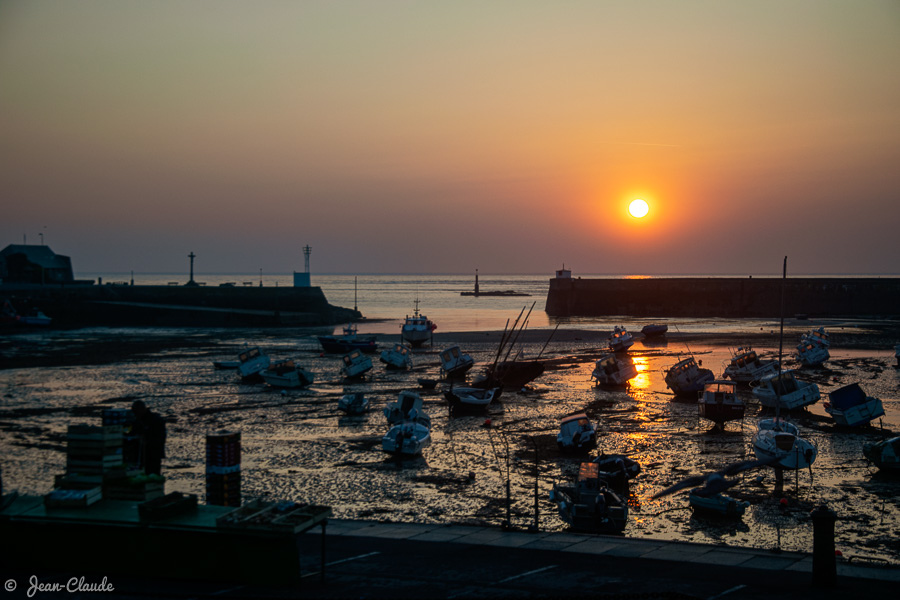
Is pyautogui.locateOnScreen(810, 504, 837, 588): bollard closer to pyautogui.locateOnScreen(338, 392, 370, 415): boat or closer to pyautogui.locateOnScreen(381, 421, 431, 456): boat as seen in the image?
pyautogui.locateOnScreen(381, 421, 431, 456): boat

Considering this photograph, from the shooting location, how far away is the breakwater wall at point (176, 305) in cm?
8412

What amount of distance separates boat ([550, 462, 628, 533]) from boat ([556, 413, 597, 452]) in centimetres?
596

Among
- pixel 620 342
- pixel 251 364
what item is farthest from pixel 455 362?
pixel 620 342

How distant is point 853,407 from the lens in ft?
89.9

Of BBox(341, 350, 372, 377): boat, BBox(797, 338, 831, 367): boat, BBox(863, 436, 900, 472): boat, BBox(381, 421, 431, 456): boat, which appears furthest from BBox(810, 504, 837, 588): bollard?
BBox(797, 338, 831, 367): boat

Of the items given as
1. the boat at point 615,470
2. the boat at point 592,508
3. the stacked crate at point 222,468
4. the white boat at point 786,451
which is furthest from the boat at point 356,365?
the stacked crate at point 222,468

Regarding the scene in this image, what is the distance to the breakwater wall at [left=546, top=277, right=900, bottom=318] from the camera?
103562mm

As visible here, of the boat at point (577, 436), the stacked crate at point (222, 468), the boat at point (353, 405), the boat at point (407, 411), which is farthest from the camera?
the boat at point (353, 405)

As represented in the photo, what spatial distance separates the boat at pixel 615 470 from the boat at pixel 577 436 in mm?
3313

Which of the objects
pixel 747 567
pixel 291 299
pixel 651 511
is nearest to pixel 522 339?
pixel 291 299

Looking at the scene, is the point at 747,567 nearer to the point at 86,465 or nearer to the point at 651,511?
the point at 651,511

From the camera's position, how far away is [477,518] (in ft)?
55.9

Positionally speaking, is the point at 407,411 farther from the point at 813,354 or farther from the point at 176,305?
the point at 176,305

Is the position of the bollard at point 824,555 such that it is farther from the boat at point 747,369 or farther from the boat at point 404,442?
the boat at point 747,369
